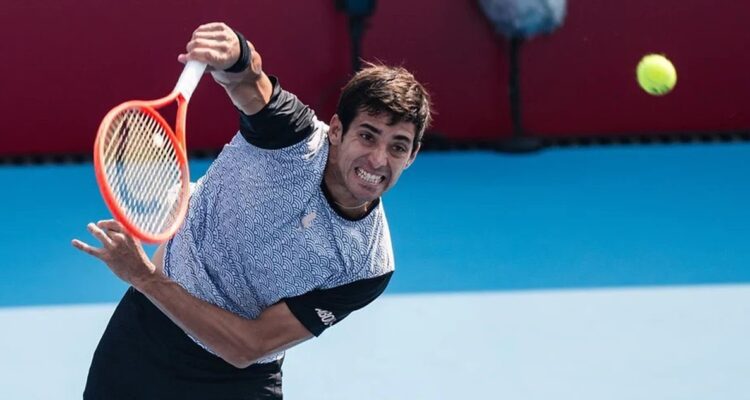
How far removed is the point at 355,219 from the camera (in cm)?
336

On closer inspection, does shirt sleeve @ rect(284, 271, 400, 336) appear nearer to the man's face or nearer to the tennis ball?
the man's face

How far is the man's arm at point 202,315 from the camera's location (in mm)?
2895

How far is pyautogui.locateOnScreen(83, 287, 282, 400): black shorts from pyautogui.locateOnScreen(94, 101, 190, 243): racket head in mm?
375

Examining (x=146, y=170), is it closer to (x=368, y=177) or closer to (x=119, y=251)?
(x=119, y=251)

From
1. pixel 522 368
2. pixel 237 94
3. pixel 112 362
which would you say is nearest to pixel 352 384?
pixel 522 368

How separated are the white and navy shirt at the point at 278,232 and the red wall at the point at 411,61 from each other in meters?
5.48

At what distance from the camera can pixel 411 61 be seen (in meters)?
9.00

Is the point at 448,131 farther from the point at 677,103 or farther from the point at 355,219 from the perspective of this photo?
the point at 355,219

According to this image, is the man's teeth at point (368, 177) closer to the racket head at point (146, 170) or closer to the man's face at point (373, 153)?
the man's face at point (373, 153)

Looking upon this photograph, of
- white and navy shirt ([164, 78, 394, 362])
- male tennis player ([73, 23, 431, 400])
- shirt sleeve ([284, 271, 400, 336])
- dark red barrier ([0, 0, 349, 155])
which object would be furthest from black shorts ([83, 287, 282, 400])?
dark red barrier ([0, 0, 349, 155])

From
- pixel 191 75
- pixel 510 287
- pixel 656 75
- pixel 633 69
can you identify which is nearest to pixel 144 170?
pixel 191 75

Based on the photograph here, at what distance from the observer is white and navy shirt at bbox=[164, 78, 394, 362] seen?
3.30 m

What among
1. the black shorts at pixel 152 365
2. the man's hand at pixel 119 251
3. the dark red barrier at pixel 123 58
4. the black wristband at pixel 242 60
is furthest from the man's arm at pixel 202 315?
the dark red barrier at pixel 123 58

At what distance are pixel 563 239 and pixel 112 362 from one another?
159 inches
